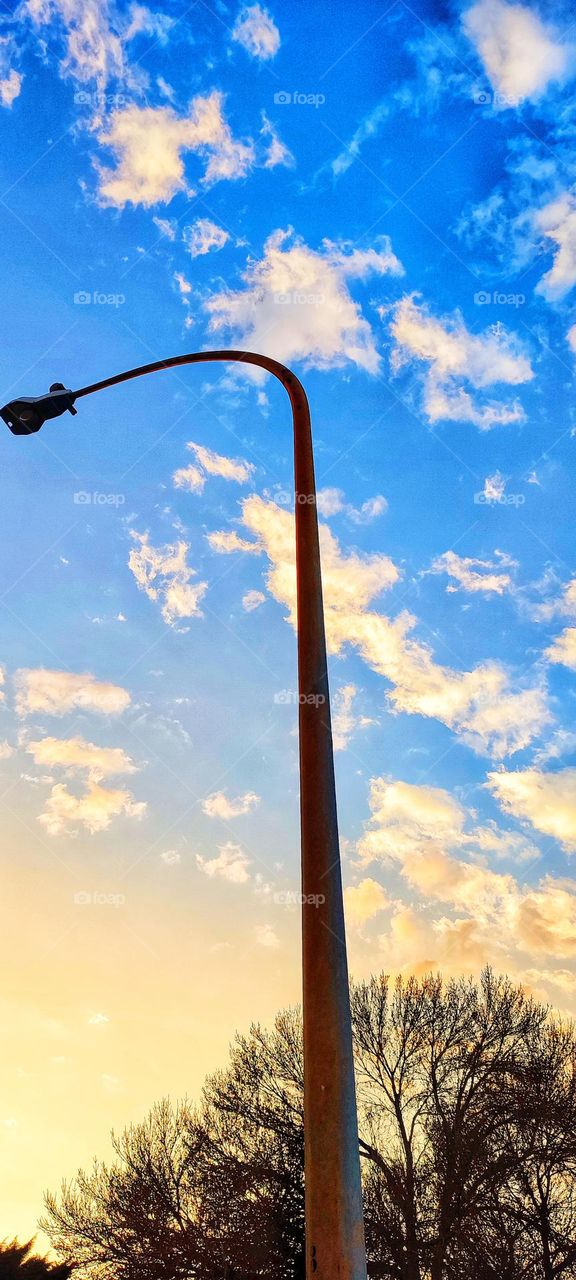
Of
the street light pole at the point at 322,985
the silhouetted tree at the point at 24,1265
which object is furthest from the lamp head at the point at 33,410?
the silhouetted tree at the point at 24,1265

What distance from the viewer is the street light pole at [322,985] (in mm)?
2318

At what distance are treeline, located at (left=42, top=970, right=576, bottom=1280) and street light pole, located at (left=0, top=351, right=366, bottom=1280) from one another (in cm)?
2461

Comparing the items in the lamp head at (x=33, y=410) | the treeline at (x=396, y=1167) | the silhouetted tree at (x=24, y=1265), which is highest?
the lamp head at (x=33, y=410)

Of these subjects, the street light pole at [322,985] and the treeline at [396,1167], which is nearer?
the street light pole at [322,985]

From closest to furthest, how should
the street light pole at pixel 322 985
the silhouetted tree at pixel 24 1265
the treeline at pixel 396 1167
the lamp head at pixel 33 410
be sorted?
the street light pole at pixel 322 985
the lamp head at pixel 33 410
the treeline at pixel 396 1167
the silhouetted tree at pixel 24 1265

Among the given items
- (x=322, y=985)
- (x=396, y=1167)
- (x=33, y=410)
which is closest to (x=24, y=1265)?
(x=396, y=1167)

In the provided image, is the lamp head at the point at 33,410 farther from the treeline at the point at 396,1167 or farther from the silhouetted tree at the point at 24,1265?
the silhouetted tree at the point at 24,1265

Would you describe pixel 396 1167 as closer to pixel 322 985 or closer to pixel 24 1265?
pixel 322 985

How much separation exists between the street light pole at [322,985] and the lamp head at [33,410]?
338cm

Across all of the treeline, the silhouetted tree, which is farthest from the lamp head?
the silhouetted tree

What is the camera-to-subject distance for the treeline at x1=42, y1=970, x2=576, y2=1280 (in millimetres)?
22344

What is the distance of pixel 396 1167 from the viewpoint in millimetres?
25328

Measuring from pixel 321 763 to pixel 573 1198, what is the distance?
2620cm

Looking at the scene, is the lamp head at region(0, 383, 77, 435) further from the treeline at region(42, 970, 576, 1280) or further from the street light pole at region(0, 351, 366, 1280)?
the treeline at region(42, 970, 576, 1280)
